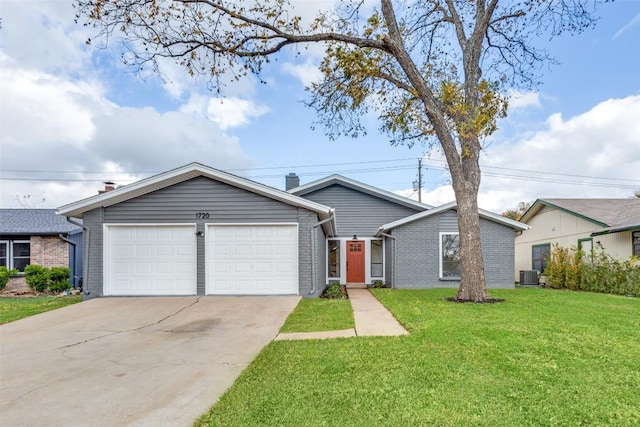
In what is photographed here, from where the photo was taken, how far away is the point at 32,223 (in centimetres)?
1658

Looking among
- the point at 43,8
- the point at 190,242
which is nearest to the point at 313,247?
the point at 190,242

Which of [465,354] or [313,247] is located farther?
[313,247]

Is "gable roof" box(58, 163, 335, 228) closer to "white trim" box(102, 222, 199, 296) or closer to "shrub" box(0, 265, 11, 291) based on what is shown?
"white trim" box(102, 222, 199, 296)

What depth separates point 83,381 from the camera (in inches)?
167

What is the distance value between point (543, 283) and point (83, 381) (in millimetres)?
18469

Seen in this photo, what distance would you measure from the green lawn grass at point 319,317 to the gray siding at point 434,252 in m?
5.35

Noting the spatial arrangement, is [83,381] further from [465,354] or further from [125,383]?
[465,354]

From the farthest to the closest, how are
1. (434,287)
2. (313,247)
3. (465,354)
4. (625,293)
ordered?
(434,287) → (625,293) → (313,247) → (465,354)

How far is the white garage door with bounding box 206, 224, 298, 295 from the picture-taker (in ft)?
35.1

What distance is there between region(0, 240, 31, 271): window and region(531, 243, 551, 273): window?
24.3 m

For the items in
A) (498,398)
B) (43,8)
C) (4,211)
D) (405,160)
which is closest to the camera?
(498,398)

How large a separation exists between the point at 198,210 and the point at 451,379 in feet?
28.7

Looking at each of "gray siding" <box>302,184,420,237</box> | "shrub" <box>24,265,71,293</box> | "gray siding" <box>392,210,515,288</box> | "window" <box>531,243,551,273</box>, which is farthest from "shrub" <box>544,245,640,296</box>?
"shrub" <box>24,265,71,293</box>

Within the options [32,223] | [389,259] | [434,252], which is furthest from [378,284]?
[32,223]
